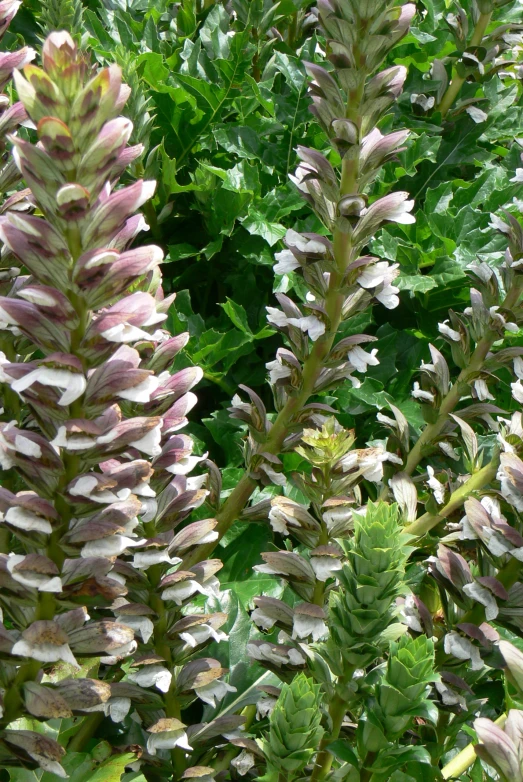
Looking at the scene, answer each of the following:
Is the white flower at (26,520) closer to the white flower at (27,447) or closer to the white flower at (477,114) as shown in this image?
the white flower at (27,447)

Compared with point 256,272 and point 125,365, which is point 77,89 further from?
point 256,272

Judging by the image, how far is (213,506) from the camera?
142cm

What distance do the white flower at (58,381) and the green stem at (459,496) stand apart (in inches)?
35.8

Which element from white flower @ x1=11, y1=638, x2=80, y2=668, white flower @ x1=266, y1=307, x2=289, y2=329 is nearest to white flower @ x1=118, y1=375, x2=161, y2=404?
white flower @ x1=11, y1=638, x2=80, y2=668

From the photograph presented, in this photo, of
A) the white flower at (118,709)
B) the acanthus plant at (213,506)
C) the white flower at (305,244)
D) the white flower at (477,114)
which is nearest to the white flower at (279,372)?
the acanthus plant at (213,506)

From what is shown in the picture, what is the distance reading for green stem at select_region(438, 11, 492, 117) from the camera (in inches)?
88.0

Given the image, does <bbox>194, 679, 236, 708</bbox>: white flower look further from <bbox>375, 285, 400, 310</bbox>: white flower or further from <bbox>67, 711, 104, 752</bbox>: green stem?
<bbox>375, 285, 400, 310</bbox>: white flower

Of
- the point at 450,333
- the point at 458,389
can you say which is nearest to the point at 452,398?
the point at 458,389

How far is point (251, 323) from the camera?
197cm

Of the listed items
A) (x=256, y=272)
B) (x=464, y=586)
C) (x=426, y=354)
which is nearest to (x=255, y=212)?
(x=256, y=272)

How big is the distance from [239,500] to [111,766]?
53 cm

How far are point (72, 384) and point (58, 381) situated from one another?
1 centimetres

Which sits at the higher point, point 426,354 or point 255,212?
point 255,212

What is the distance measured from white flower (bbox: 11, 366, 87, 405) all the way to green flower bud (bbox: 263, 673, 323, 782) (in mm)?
402
